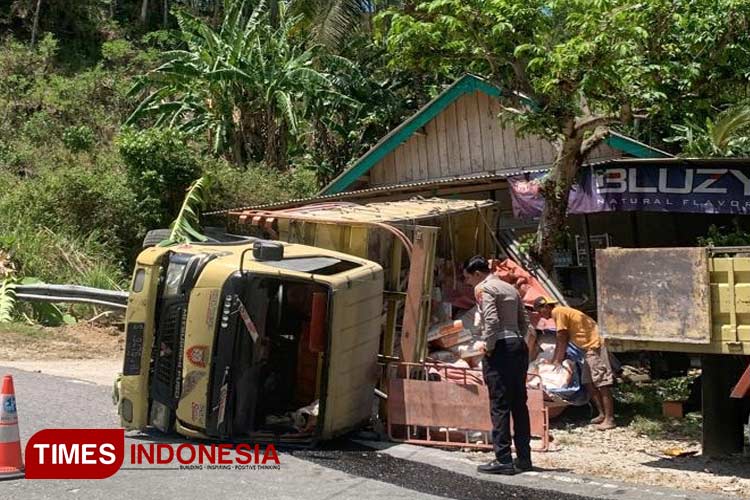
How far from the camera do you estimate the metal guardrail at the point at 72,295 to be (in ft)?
42.3

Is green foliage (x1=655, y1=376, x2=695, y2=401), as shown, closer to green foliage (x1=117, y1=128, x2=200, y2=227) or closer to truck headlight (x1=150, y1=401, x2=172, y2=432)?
truck headlight (x1=150, y1=401, x2=172, y2=432)

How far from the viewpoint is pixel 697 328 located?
20.2 feet

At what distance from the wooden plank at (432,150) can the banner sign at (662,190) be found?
12.4ft

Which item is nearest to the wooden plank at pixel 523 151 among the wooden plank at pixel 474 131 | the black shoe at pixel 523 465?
the wooden plank at pixel 474 131

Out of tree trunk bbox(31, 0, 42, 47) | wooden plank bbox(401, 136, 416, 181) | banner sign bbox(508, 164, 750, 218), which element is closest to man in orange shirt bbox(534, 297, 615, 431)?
banner sign bbox(508, 164, 750, 218)

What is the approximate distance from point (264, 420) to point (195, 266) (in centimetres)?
149

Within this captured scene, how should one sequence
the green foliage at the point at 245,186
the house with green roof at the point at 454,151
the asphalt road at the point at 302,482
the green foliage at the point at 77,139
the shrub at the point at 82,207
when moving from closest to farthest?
the asphalt road at the point at 302,482 < the house with green roof at the point at 454,151 < the shrub at the point at 82,207 < the green foliage at the point at 245,186 < the green foliage at the point at 77,139

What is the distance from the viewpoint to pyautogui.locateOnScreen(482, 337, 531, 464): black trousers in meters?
6.43

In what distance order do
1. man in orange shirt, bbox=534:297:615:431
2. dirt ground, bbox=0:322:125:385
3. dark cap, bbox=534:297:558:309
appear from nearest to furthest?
1. man in orange shirt, bbox=534:297:615:431
2. dark cap, bbox=534:297:558:309
3. dirt ground, bbox=0:322:125:385

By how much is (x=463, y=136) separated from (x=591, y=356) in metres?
6.14

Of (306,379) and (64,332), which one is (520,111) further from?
(64,332)

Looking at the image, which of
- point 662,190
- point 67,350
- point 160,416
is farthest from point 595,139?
point 67,350

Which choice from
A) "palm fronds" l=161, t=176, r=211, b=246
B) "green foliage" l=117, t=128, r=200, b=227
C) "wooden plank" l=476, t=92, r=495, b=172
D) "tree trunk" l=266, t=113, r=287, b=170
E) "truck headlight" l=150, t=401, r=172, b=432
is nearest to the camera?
"truck headlight" l=150, t=401, r=172, b=432

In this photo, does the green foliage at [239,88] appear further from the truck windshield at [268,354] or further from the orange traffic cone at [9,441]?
the orange traffic cone at [9,441]
